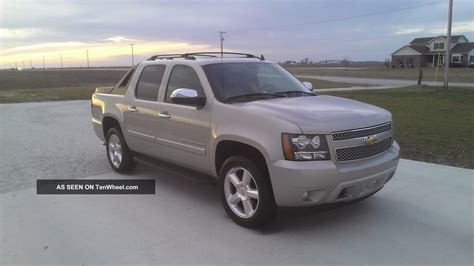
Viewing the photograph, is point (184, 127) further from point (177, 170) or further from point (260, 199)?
point (260, 199)

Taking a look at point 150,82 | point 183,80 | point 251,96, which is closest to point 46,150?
point 150,82

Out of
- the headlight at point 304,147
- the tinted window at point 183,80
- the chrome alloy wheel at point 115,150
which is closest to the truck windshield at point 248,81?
the tinted window at point 183,80

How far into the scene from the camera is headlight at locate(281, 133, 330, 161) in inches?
162

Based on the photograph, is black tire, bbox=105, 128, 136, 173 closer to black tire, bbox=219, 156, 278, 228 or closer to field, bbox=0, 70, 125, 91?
black tire, bbox=219, 156, 278, 228

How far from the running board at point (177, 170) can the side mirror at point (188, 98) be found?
2.79 ft

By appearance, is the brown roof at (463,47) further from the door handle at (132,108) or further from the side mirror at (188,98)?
the side mirror at (188,98)

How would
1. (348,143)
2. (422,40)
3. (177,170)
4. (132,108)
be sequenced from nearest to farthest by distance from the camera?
(348,143), (177,170), (132,108), (422,40)

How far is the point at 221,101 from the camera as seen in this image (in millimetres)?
4934

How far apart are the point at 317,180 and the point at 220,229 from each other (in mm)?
1173

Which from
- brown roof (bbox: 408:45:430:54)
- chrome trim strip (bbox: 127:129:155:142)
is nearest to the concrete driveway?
chrome trim strip (bbox: 127:129:155:142)

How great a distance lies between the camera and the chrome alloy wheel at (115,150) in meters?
6.82

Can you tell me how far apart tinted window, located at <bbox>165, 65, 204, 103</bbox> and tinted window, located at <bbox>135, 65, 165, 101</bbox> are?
254mm

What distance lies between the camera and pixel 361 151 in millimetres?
4371

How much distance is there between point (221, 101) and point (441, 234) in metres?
2.61
